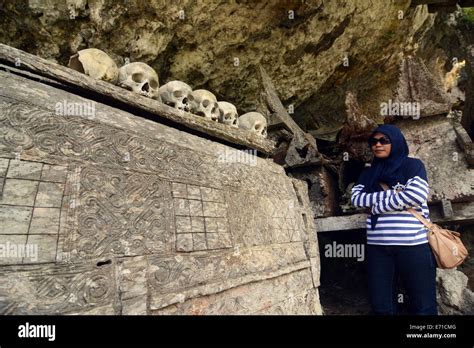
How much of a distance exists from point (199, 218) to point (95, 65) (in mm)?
1568

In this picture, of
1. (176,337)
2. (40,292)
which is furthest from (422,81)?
(40,292)

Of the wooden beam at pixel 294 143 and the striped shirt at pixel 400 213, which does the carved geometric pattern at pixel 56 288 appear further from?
the wooden beam at pixel 294 143

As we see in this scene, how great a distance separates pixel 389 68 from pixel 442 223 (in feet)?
22.0

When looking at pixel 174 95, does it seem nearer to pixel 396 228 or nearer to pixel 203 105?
pixel 203 105

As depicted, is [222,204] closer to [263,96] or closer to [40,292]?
[40,292]

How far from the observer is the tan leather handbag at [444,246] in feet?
8.61

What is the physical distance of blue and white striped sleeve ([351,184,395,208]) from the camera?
2791mm

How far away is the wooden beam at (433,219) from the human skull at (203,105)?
8.07ft

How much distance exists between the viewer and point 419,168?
279cm

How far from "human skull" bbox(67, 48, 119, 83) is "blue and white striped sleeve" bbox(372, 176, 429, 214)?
2.74m

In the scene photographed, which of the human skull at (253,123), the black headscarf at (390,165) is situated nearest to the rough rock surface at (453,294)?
the black headscarf at (390,165)

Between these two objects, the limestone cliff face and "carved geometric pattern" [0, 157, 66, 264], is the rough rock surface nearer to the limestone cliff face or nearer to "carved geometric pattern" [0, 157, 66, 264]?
"carved geometric pattern" [0, 157, 66, 264]

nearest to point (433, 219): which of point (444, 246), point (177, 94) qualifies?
point (444, 246)

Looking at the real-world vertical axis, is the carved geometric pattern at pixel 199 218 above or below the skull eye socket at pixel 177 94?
below
